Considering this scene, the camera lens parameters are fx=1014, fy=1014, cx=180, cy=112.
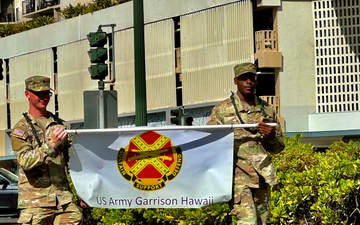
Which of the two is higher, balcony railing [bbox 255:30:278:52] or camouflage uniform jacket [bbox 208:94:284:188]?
balcony railing [bbox 255:30:278:52]

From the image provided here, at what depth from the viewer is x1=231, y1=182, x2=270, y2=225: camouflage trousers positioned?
866cm

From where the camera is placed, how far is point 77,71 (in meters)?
48.2

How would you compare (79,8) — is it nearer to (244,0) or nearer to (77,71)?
(77,71)

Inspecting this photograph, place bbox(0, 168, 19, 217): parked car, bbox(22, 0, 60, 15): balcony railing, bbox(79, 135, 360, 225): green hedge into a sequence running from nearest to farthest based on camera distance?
1. bbox(79, 135, 360, 225): green hedge
2. bbox(0, 168, 19, 217): parked car
3. bbox(22, 0, 60, 15): balcony railing

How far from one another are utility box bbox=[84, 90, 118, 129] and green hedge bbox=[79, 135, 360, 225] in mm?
8495

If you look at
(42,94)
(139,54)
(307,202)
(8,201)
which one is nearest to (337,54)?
(8,201)

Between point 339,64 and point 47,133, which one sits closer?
point 47,133

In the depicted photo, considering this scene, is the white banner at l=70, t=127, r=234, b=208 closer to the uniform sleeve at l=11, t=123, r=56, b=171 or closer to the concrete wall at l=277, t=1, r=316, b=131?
the uniform sleeve at l=11, t=123, r=56, b=171

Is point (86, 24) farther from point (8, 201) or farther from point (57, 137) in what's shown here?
point (57, 137)

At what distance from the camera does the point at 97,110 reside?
773 inches

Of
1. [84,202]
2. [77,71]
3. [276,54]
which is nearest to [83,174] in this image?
[84,202]

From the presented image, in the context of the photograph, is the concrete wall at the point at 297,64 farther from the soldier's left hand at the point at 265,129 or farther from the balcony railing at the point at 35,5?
the soldier's left hand at the point at 265,129

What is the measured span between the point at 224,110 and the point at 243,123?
230mm

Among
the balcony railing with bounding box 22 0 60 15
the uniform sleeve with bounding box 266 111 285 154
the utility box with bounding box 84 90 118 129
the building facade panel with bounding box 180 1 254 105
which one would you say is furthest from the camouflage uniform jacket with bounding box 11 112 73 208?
the balcony railing with bounding box 22 0 60 15
